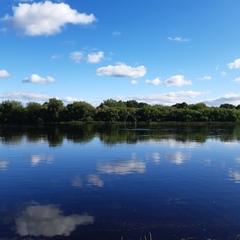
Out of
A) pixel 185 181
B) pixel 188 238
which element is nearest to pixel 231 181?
pixel 185 181

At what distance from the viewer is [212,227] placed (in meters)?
13.3

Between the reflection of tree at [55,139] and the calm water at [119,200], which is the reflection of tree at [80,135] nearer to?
the reflection of tree at [55,139]

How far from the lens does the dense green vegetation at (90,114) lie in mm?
156875

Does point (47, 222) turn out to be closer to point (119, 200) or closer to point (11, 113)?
point (119, 200)

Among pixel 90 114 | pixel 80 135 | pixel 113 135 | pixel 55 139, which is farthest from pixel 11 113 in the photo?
pixel 55 139

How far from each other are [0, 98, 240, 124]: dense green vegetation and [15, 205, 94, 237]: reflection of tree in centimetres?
14332

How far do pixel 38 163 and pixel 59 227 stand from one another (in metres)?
17.5

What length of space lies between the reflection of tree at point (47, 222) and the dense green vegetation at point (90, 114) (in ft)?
470

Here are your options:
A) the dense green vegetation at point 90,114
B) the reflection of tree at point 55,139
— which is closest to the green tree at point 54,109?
the dense green vegetation at point 90,114

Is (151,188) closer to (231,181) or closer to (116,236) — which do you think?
(231,181)

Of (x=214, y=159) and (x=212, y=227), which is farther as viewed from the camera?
(x=214, y=159)

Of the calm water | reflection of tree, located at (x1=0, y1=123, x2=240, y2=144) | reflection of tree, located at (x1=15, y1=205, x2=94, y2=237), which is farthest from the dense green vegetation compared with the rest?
reflection of tree, located at (x1=15, y1=205, x2=94, y2=237)

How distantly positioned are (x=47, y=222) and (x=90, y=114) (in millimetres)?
150999

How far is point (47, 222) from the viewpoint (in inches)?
542
